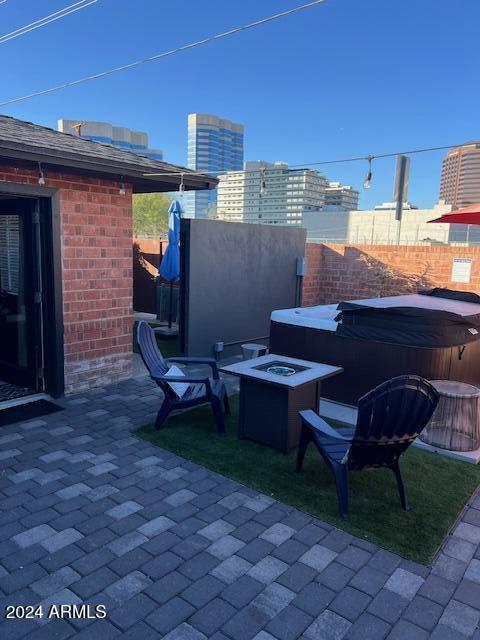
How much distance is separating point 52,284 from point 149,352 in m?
1.37

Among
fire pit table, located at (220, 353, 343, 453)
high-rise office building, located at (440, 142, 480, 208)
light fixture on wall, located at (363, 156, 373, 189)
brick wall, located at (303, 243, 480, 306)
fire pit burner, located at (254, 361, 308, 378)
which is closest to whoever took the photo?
A: fire pit table, located at (220, 353, 343, 453)

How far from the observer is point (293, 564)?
2.52 m

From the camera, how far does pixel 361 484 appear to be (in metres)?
3.38

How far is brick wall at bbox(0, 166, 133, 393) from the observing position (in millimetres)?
5020

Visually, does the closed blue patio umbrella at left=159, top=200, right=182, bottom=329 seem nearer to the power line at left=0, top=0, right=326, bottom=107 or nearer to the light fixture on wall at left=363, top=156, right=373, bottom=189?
the power line at left=0, top=0, right=326, bottom=107

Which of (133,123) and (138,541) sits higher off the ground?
(133,123)

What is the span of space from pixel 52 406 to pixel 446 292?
16.5 feet

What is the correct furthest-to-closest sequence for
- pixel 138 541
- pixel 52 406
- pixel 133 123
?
pixel 133 123 → pixel 52 406 → pixel 138 541

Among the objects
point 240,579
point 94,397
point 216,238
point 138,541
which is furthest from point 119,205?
point 240,579

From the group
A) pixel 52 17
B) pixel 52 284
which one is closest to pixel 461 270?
pixel 52 284

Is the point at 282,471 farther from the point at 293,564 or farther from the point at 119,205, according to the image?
the point at 119,205

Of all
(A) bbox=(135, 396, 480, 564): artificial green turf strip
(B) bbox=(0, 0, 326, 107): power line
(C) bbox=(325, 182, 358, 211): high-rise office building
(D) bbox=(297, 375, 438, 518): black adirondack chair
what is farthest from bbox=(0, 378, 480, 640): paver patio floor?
(C) bbox=(325, 182, 358, 211): high-rise office building

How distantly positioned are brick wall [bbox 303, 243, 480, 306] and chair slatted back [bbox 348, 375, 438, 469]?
17.8ft

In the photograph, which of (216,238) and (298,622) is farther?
(216,238)
